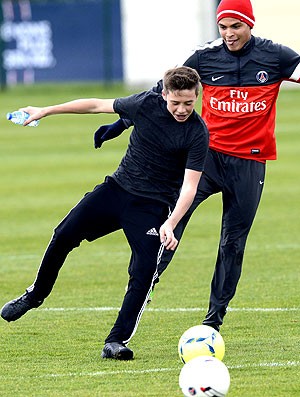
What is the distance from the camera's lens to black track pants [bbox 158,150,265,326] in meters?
9.50

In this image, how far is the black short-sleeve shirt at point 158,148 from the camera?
28.3ft

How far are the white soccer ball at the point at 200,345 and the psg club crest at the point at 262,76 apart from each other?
2.26 m

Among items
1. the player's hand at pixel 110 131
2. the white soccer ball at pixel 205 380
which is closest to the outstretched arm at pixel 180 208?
the player's hand at pixel 110 131

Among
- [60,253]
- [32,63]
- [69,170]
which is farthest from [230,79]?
[32,63]

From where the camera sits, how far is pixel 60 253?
9.14 m

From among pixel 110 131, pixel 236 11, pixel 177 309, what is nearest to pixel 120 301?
pixel 177 309

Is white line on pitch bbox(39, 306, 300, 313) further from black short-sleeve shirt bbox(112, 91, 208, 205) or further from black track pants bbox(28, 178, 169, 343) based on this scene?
black short-sleeve shirt bbox(112, 91, 208, 205)

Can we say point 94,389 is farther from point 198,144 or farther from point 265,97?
point 265,97

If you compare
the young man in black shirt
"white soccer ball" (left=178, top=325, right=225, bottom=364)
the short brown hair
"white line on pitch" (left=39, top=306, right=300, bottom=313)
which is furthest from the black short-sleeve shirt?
"white line on pitch" (left=39, top=306, right=300, bottom=313)

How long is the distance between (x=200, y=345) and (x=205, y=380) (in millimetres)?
1112

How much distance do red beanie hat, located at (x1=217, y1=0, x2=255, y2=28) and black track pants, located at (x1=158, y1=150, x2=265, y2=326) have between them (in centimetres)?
109

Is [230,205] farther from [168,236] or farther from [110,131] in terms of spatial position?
[168,236]

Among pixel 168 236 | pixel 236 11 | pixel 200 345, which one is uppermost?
pixel 236 11

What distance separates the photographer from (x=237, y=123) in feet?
31.3
